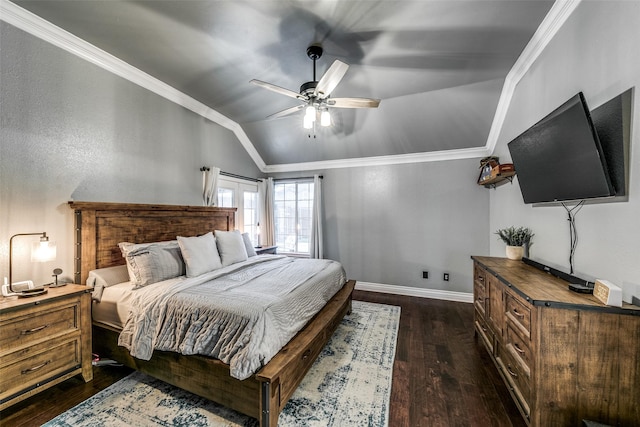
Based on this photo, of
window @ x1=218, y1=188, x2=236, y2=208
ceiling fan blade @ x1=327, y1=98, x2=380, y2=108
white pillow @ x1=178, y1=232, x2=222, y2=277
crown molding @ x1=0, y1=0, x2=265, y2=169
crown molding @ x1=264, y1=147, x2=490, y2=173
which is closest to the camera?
crown molding @ x1=0, y1=0, x2=265, y2=169

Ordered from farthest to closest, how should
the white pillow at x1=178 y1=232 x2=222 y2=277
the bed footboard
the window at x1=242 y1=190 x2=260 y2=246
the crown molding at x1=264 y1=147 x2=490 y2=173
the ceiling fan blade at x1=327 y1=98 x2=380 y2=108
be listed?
the window at x1=242 y1=190 x2=260 y2=246 → the crown molding at x1=264 y1=147 x2=490 y2=173 → the white pillow at x1=178 y1=232 x2=222 y2=277 → the ceiling fan blade at x1=327 y1=98 x2=380 y2=108 → the bed footboard

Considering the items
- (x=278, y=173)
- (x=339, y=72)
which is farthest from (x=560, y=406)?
(x=278, y=173)

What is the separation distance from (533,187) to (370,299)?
2.82 meters

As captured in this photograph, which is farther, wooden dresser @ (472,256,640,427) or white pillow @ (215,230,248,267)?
white pillow @ (215,230,248,267)

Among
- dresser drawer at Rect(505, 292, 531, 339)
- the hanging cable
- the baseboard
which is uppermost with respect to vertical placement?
the hanging cable

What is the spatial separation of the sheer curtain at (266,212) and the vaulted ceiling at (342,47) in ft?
5.31

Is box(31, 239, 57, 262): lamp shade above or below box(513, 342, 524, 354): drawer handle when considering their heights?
above

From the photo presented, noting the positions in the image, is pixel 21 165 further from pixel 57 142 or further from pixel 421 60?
pixel 421 60

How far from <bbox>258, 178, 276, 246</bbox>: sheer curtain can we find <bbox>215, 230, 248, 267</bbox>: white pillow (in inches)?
68.9

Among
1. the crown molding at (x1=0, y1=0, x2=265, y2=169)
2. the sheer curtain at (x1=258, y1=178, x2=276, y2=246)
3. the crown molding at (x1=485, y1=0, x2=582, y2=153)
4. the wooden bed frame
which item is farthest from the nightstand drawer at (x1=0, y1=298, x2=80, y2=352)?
the crown molding at (x1=485, y1=0, x2=582, y2=153)

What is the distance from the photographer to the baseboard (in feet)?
13.4

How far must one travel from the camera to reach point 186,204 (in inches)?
138

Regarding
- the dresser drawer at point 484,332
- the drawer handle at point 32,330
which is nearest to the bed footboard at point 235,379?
the drawer handle at point 32,330

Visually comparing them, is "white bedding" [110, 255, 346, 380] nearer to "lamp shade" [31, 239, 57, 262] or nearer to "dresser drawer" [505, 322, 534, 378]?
"lamp shade" [31, 239, 57, 262]
